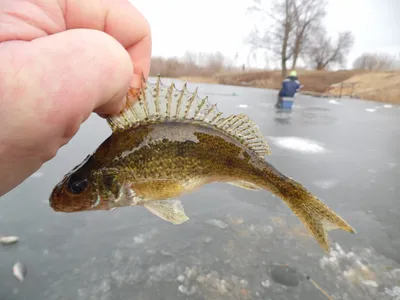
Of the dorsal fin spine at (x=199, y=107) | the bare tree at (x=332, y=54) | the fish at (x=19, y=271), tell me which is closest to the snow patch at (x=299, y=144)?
the dorsal fin spine at (x=199, y=107)

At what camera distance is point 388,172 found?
4824mm

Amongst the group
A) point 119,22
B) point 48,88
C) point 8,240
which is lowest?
point 8,240

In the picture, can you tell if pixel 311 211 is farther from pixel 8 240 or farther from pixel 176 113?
pixel 8 240

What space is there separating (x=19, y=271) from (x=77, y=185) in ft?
4.78

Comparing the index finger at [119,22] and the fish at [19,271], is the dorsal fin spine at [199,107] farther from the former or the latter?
→ the fish at [19,271]

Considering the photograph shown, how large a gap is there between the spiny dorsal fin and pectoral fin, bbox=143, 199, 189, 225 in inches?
16.5

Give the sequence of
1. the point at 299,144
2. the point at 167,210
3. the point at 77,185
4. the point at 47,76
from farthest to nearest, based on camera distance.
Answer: the point at 299,144 < the point at 167,210 < the point at 77,185 < the point at 47,76

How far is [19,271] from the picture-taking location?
2.42 m

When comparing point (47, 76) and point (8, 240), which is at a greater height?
point (47, 76)

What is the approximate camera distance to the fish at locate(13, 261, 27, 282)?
2.38 metres

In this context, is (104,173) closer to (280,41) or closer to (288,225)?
(288,225)

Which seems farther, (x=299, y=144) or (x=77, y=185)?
(x=299, y=144)

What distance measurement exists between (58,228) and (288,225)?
2.26m

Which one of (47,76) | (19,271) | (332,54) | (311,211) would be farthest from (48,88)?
(332,54)
